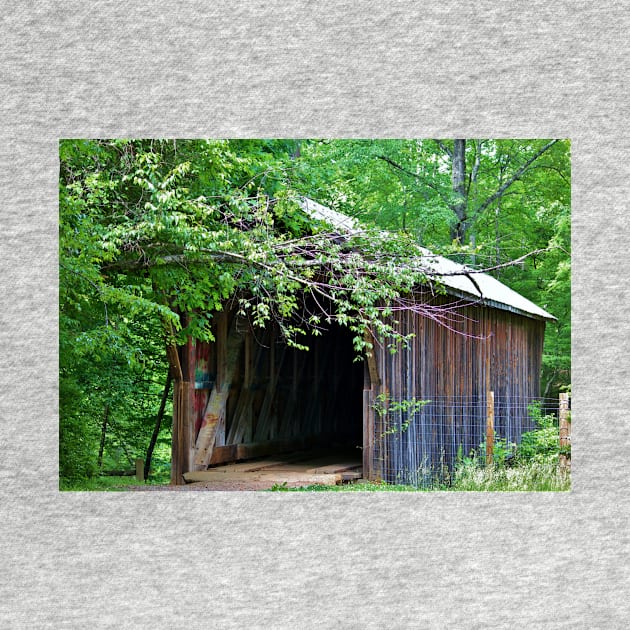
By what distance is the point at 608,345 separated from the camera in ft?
17.7

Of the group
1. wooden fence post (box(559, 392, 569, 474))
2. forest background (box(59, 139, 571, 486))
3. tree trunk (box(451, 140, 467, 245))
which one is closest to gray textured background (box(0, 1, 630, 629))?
forest background (box(59, 139, 571, 486))

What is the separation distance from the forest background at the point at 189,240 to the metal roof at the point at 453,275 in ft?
0.59

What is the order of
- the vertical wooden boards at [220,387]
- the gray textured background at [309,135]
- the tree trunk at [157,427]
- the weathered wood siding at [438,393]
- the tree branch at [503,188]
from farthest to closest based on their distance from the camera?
the tree branch at [503,188]
the tree trunk at [157,427]
the vertical wooden boards at [220,387]
the weathered wood siding at [438,393]
the gray textured background at [309,135]

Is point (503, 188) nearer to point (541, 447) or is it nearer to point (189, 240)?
point (541, 447)

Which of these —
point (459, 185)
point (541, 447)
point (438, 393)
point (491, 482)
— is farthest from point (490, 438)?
point (459, 185)

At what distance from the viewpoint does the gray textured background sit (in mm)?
5277

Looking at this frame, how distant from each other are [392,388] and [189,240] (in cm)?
305

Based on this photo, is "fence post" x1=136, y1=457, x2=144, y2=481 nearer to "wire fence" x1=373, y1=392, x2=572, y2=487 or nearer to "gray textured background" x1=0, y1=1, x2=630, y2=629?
"wire fence" x1=373, y1=392, x2=572, y2=487

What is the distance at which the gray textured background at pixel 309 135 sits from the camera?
208 inches

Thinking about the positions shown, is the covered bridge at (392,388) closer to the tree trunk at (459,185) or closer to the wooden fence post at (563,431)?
the wooden fence post at (563,431)

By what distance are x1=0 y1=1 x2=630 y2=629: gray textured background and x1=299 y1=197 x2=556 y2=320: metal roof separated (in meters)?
1.76

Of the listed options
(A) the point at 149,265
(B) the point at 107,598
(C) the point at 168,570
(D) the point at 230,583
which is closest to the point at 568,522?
(D) the point at 230,583

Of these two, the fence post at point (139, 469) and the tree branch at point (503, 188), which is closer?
the fence post at point (139, 469)

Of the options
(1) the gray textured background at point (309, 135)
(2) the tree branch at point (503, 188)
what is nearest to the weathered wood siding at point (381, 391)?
(1) the gray textured background at point (309, 135)
